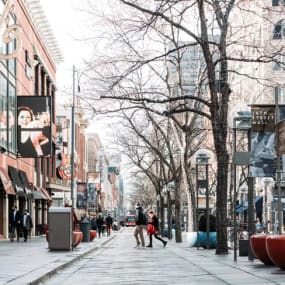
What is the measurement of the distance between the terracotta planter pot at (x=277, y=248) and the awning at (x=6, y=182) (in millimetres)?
26004

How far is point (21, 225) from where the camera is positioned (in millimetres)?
41844

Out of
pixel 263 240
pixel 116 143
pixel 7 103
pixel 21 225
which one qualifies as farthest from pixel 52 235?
pixel 116 143

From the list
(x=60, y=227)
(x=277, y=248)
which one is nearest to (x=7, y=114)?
(x=60, y=227)

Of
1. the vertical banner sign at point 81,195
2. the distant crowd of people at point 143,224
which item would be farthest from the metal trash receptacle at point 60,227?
the vertical banner sign at point 81,195

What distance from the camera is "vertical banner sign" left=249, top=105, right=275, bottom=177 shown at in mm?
19188

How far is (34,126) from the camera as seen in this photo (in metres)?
45.1

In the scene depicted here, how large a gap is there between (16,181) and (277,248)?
105ft

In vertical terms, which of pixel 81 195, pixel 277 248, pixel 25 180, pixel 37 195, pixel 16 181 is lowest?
pixel 277 248

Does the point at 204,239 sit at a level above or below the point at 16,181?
below

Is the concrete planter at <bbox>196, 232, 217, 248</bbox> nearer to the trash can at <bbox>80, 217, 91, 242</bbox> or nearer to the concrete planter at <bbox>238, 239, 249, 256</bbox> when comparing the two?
the concrete planter at <bbox>238, 239, 249, 256</bbox>

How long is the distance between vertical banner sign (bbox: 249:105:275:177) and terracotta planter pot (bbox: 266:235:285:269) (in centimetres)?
312

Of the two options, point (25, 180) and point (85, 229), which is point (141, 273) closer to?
point (85, 229)

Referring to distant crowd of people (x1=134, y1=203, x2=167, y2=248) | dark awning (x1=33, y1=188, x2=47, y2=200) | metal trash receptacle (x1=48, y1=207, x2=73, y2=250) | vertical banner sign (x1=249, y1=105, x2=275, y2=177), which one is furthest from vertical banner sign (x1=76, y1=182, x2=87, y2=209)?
vertical banner sign (x1=249, y1=105, x2=275, y2=177)

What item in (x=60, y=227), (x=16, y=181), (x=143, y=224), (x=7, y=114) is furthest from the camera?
(x=16, y=181)
